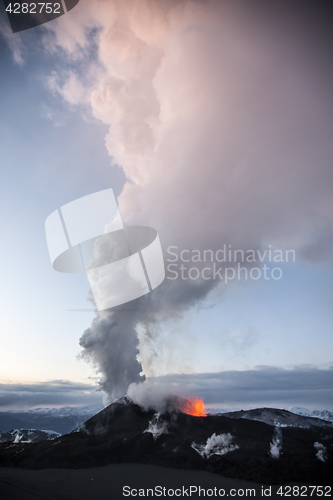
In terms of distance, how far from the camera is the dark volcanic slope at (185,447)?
59.8m

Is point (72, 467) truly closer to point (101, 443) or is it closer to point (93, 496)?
point (101, 443)

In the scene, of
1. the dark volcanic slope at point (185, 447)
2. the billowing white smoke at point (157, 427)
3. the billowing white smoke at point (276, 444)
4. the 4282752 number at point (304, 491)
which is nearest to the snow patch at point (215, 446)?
the dark volcanic slope at point (185, 447)

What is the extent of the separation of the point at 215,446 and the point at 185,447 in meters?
8.35

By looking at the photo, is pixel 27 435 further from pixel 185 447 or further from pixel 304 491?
pixel 304 491

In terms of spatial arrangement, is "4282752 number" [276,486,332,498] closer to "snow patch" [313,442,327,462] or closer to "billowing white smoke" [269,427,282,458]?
"billowing white smoke" [269,427,282,458]

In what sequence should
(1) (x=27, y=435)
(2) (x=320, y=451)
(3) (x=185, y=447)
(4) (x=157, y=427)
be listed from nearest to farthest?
(3) (x=185, y=447) < (2) (x=320, y=451) < (4) (x=157, y=427) < (1) (x=27, y=435)

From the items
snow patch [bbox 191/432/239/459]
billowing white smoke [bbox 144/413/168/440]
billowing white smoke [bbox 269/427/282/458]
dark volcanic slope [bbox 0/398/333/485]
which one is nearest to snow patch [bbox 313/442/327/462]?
dark volcanic slope [bbox 0/398/333/485]

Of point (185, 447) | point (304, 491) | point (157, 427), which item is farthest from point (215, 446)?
point (304, 491)

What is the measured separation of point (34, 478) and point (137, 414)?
3507 cm

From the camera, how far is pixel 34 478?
199 feet

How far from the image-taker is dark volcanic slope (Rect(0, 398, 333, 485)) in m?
59.8

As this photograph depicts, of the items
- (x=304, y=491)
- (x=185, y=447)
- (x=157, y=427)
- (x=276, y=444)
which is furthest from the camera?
(x=157, y=427)

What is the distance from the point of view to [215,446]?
70250 millimetres

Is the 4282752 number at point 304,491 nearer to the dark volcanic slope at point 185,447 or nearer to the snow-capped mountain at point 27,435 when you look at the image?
the dark volcanic slope at point 185,447
